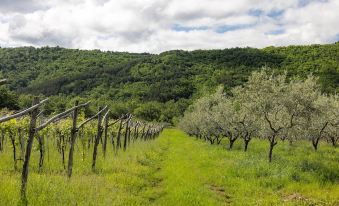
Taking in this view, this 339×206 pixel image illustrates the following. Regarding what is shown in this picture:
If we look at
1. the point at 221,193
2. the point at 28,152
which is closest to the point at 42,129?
the point at 28,152

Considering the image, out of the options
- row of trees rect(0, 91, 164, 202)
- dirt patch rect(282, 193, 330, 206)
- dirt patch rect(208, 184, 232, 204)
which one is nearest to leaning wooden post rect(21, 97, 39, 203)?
row of trees rect(0, 91, 164, 202)

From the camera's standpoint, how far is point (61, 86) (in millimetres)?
181000

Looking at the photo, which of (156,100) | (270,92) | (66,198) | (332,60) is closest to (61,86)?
(156,100)

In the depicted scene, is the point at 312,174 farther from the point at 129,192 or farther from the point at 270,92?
the point at 129,192

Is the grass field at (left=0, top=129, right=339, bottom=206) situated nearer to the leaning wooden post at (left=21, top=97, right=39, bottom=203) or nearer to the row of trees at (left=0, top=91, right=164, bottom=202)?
the leaning wooden post at (left=21, top=97, right=39, bottom=203)

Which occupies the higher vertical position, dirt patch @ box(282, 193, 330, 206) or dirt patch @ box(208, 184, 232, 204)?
dirt patch @ box(282, 193, 330, 206)

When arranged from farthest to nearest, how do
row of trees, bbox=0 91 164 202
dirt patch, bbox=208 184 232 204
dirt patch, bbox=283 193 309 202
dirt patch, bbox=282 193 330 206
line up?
dirt patch, bbox=208 184 232 204 < dirt patch, bbox=283 193 309 202 < dirt patch, bbox=282 193 330 206 < row of trees, bbox=0 91 164 202

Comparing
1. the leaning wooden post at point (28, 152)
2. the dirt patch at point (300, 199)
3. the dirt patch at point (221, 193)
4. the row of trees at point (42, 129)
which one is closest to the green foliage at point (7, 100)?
the row of trees at point (42, 129)

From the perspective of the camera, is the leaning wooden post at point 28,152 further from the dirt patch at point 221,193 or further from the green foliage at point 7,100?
the green foliage at point 7,100

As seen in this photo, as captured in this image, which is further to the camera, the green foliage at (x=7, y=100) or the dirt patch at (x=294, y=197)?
the green foliage at (x=7, y=100)

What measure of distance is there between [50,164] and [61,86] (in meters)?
167

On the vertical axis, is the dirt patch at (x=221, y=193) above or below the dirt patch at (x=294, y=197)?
below

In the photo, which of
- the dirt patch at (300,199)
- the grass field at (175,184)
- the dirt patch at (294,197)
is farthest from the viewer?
the dirt patch at (294,197)

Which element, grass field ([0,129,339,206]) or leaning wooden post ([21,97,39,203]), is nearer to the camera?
leaning wooden post ([21,97,39,203])
